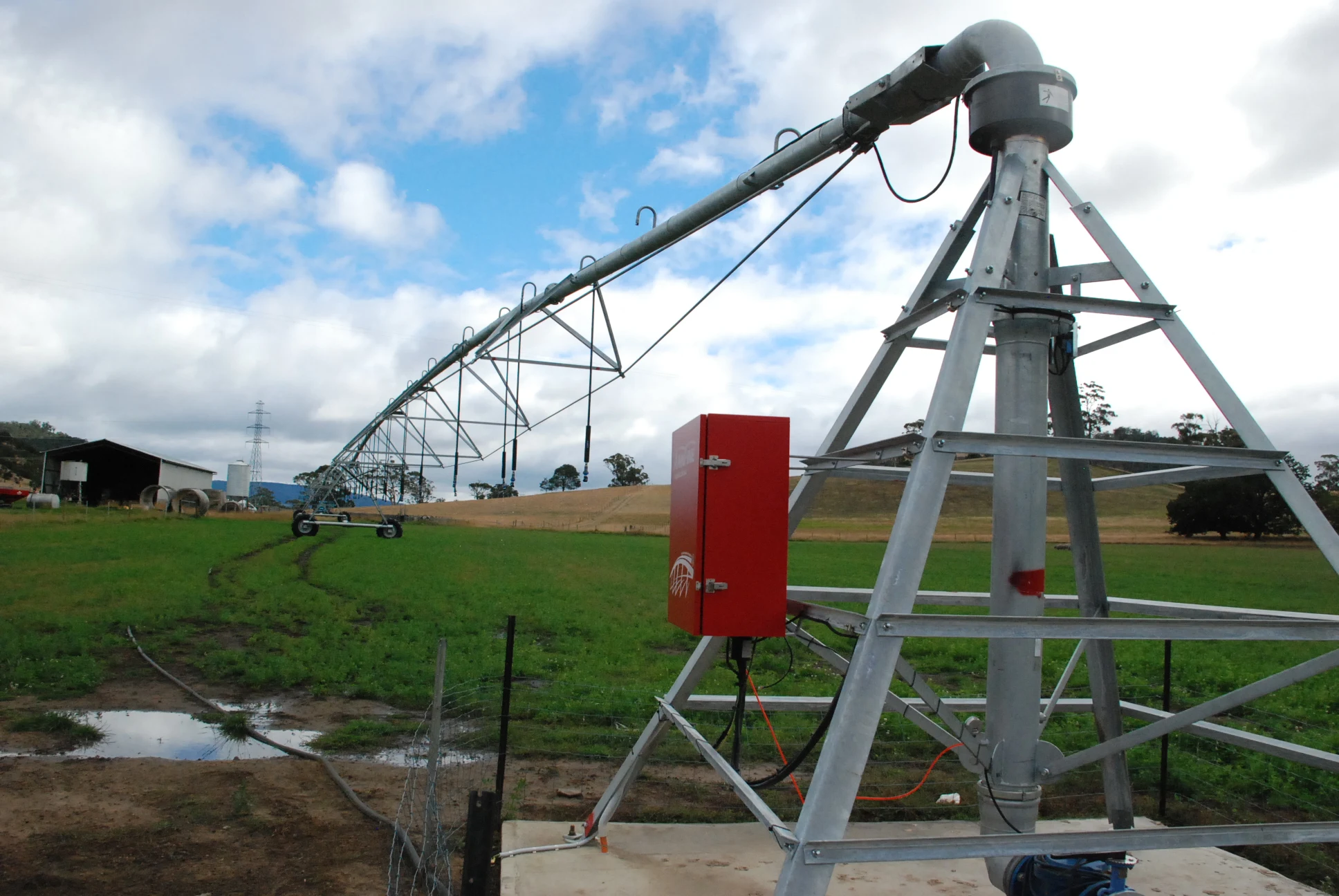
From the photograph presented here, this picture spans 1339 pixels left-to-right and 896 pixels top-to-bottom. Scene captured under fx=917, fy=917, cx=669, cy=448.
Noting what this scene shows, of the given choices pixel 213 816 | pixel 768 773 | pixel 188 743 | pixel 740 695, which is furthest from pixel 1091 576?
pixel 188 743

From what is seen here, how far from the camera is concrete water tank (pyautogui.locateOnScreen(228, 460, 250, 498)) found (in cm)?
6581

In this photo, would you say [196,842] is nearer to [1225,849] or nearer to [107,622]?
[1225,849]

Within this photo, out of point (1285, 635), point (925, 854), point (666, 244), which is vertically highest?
point (666, 244)

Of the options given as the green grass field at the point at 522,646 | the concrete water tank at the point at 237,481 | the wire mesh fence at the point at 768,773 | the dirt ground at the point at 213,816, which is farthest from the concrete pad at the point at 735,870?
the concrete water tank at the point at 237,481

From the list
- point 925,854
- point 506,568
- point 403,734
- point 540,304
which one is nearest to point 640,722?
point 403,734

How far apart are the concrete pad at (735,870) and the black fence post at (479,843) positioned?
1.84 metres

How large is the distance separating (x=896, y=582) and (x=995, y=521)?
4.36 ft

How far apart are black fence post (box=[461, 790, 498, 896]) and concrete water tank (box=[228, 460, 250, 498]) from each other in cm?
6883

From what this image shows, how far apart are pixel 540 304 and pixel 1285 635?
7750 mm

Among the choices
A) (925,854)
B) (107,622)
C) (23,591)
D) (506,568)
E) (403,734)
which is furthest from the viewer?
(506,568)

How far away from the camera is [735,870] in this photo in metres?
5.87

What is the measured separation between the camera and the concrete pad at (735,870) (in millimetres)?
5566

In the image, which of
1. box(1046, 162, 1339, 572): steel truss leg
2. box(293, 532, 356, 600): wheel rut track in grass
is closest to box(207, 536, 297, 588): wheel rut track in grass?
box(293, 532, 356, 600): wheel rut track in grass

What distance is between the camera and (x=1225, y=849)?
6512mm
